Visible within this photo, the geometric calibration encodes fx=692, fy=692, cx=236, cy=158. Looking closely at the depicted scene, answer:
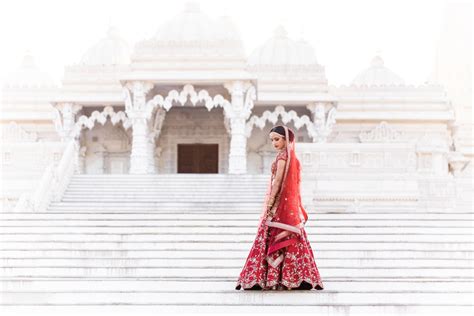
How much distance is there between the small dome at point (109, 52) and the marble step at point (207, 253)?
65.1 ft

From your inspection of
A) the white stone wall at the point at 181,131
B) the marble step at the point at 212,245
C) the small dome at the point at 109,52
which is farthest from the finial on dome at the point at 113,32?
the marble step at the point at 212,245

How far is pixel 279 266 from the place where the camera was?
669 cm

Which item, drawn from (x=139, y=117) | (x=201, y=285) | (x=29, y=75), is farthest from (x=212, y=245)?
(x=29, y=75)

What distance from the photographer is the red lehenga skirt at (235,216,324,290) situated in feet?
21.8

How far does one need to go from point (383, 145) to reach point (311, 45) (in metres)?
13.6

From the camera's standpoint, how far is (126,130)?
24000mm

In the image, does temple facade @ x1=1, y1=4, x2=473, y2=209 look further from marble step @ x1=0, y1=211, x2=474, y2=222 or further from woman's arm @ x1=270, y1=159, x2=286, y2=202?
woman's arm @ x1=270, y1=159, x2=286, y2=202

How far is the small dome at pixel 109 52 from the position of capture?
28594mm

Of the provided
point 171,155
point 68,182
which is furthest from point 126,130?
point 68,182

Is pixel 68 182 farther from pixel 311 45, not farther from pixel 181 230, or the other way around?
pixel 311 45

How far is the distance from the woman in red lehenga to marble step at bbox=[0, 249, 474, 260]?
7.40 feet

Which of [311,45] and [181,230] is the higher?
[311,45]

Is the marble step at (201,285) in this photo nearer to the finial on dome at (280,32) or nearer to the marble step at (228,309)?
the marble step at (228,309)

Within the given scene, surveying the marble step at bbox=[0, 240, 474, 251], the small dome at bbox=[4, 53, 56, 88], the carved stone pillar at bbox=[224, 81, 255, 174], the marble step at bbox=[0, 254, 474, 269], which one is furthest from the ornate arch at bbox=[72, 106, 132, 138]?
the marble step at bbox=[0, 254, 474, 269]
